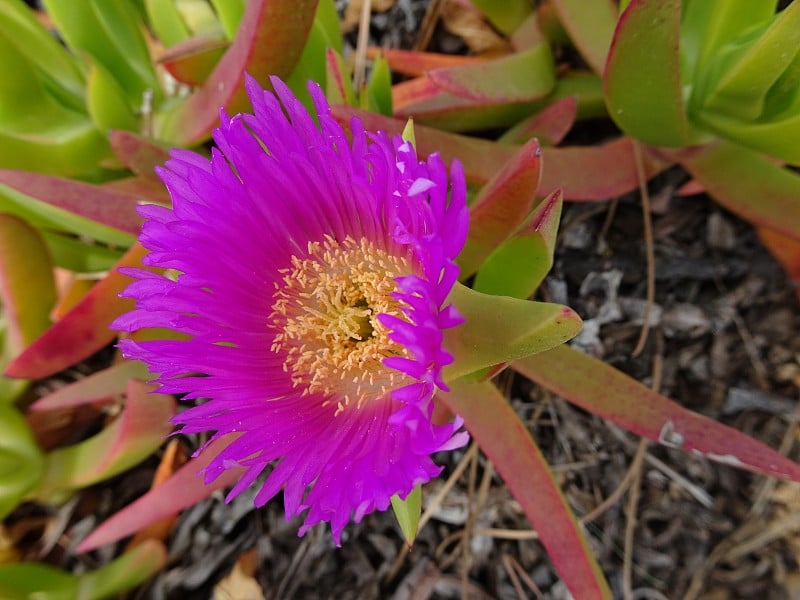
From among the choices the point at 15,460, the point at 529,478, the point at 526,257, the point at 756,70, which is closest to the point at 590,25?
the point at 756,70

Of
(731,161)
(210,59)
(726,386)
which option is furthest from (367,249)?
(726,386)

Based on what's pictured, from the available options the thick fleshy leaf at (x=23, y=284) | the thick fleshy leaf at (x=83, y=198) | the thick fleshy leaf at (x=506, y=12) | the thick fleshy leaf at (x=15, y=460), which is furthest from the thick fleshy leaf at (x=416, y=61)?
the thick fleshy leaf at (x=15, y=460)

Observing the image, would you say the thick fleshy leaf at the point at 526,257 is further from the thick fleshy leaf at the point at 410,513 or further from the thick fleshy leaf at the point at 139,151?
the thick fleshy leaf at the point at 139,151

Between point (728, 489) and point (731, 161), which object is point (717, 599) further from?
point (731, 161)

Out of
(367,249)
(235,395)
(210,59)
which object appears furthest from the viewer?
(210,59)

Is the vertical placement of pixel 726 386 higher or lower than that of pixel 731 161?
lower

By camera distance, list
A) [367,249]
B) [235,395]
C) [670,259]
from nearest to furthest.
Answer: [235,395], [367,249], [670,259]

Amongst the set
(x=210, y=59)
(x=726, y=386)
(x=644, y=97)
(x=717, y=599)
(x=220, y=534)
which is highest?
(x=210, y=59)
